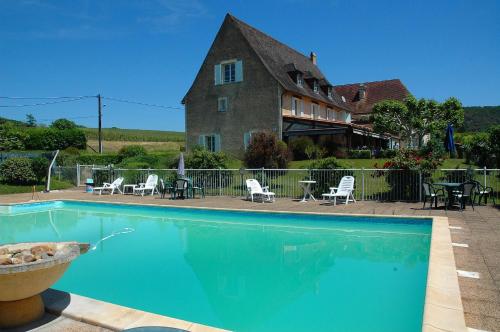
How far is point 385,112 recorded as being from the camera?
31.2m

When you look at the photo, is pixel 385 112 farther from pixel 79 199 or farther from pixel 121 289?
pixel 121 289

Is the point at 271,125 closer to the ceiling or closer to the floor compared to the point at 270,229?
closer to the ceiling

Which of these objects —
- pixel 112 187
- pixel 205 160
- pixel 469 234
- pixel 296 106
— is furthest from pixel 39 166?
pixel 469 234

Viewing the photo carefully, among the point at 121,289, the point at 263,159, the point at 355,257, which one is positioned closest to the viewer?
the point at 121,289

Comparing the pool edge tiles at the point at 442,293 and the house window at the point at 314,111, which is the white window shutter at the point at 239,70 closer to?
the house window at the point at 314,111

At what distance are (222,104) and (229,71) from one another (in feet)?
8.25

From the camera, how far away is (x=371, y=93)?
150 feet

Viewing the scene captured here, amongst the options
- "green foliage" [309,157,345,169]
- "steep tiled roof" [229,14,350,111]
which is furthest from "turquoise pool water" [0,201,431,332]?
"steep tiled roof" [229,14,350,111]

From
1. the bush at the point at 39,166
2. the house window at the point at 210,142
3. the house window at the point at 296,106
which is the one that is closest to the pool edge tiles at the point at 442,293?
the bush at the point at 39,166

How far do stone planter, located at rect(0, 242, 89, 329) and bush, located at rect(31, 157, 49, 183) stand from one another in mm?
19998

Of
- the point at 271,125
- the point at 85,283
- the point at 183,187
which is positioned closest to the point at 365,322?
the point at 85,283

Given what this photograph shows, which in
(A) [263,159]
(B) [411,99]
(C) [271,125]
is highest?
(B) [411,99]

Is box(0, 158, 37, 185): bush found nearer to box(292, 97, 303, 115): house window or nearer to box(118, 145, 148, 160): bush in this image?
box(118, 145, 148, 160): bush

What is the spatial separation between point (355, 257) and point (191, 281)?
3356 mm
